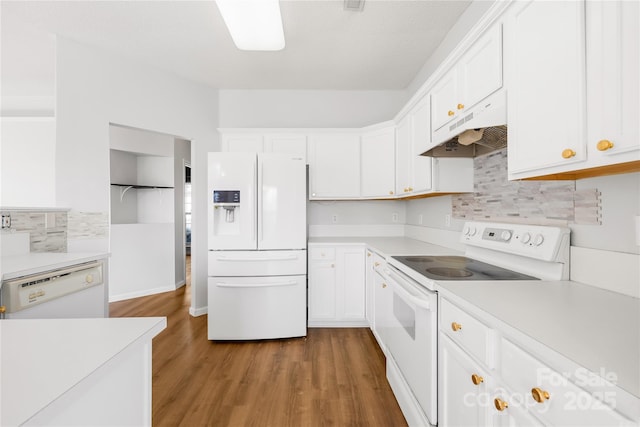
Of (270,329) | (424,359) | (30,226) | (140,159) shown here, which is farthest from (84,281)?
(140,159)

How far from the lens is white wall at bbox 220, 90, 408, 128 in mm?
3508

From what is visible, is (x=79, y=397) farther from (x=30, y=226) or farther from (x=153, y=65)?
(x=153, y=65)

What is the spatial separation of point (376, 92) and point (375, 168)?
1.15m

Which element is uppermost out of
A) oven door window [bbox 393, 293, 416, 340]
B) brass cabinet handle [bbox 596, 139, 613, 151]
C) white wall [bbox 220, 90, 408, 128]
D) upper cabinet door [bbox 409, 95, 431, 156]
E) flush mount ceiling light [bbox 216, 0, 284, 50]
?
white wall [bbox 220, 90, 408, 128]

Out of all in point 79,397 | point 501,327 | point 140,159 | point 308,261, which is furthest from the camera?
point 140,159

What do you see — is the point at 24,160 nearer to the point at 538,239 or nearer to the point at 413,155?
the point at 413,155

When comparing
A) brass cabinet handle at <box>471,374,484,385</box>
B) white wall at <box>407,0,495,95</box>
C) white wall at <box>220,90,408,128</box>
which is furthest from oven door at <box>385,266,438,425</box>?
white wall at <box>220,90,408,128</box>

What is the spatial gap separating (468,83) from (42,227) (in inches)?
130

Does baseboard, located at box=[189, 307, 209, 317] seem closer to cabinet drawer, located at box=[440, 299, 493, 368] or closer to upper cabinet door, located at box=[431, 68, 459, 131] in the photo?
cabinet drawer, located at box=[440, 299, 493, 368]

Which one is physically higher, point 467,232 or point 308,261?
point 467,232

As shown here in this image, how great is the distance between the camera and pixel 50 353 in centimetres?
60

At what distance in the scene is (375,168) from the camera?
3.07m

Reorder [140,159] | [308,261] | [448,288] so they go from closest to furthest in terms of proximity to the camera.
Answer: [448,288], [308,261], [140,159]

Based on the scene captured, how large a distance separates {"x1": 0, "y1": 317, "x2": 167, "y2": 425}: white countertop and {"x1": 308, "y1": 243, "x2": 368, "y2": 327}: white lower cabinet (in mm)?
2053
